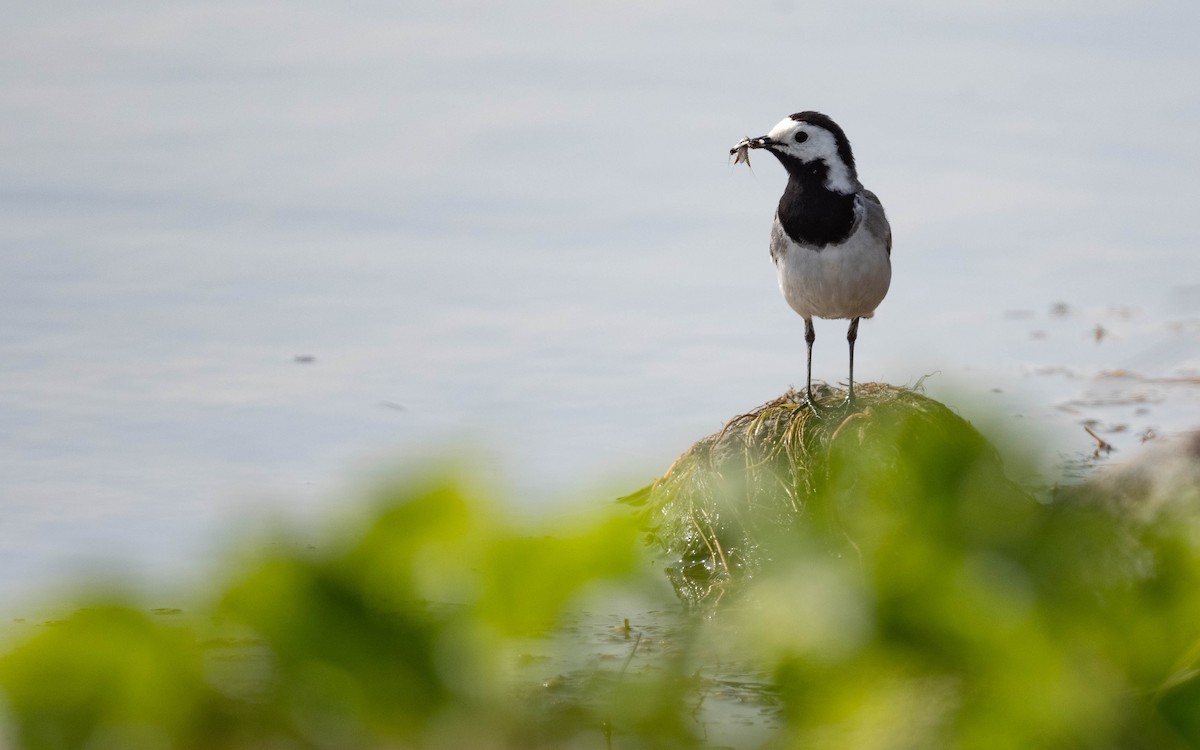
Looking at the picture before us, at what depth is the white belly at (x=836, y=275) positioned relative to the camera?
6.70 metres

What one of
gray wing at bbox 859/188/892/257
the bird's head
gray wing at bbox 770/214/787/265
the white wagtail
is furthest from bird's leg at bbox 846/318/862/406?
the bird's head

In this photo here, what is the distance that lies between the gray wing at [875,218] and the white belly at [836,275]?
0.05 meters

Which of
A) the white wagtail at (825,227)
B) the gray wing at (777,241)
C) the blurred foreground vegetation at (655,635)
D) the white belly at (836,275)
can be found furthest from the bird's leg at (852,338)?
the blurred foreground vegetation at (655,635)

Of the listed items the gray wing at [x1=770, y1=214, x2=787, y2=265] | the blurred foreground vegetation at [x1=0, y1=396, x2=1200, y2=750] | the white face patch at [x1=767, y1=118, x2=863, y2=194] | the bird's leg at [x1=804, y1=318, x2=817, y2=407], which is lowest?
the bird's leg at [x1=804, y1=318, x2=817, y2=407]

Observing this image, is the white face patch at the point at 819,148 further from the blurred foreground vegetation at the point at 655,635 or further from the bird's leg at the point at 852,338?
the blurred foreground vegetation at the point at 655,635

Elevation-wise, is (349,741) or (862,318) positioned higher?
(349,741)

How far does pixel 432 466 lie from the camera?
94cm

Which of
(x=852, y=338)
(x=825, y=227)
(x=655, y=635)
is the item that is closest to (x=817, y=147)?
(x=825, y=227)

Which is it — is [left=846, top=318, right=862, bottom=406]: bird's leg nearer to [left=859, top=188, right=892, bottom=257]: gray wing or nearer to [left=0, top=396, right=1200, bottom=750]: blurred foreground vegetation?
[left=859, top=188, right=892, bottom=257]: gray wing

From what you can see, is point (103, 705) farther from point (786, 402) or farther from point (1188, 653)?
point (786, 402)

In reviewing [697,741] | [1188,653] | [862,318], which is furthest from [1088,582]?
[862,318]

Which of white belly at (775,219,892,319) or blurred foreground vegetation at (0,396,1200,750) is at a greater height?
blurred foreground vegetation at (0,396,1200,750)

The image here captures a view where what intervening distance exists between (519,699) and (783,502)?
1.14 ft

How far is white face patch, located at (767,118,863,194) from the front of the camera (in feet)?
22.3
